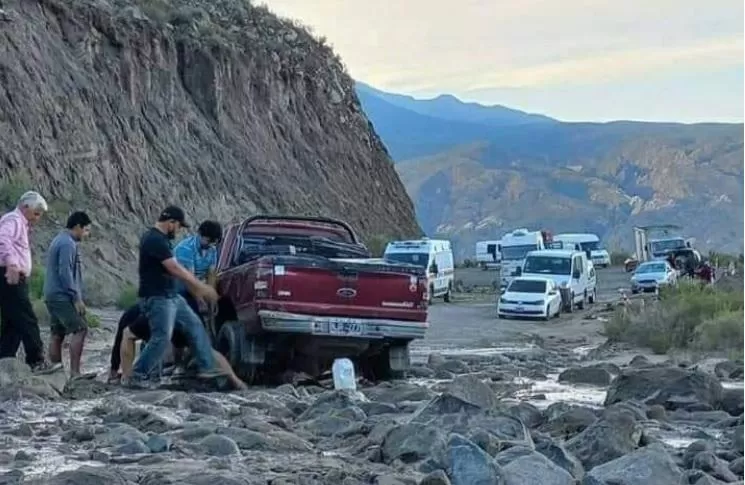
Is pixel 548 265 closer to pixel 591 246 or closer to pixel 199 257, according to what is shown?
pixel 199 257

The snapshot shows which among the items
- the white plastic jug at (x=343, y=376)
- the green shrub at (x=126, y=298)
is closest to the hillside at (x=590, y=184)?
the green shrub at (x=126, y=298)

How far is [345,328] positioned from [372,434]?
4.91 meters

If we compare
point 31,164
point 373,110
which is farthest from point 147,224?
point 373,110

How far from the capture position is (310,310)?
15469mm

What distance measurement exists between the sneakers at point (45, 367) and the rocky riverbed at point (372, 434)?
32 cm

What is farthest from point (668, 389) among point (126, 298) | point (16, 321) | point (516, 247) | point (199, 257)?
point (516, 247)

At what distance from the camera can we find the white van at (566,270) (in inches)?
1661

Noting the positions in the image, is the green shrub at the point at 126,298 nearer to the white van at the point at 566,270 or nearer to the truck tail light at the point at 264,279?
the white van at the point at 566,270

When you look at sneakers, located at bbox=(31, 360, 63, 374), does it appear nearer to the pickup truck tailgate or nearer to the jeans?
the jeans

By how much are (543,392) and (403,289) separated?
1836mm

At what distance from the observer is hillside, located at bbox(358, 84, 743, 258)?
11562cm

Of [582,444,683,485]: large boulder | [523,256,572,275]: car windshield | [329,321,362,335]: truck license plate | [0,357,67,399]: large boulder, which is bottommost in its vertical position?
[523,256,572,275]: car windshield

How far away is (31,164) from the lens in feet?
124

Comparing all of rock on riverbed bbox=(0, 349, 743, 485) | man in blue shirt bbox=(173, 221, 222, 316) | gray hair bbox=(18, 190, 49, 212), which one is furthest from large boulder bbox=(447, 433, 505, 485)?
gray hair bbox=(18, 190, 49, 212)
